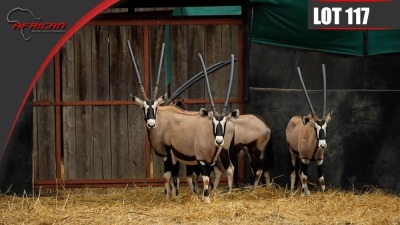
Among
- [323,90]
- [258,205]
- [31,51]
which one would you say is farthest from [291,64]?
[31,51]

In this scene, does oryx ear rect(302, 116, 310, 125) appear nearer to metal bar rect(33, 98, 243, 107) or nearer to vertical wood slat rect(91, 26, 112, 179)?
metal bar rect(33, 98, 243, 107)

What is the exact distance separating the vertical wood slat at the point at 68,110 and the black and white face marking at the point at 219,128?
2.71 meters

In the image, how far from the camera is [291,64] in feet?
48.8

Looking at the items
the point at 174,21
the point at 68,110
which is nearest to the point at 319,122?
the point at 174,21

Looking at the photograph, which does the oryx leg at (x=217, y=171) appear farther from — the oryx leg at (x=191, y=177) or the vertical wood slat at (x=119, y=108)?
the vertical wood slat at (x=119, y=108)

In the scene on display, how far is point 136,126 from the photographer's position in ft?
50.3

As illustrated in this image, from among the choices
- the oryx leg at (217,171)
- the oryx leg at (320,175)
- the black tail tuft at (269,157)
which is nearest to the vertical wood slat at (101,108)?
the oryx leg at (217,171)

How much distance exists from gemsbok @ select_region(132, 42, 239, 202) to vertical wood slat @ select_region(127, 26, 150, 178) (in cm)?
80

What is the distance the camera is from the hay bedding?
476 inches

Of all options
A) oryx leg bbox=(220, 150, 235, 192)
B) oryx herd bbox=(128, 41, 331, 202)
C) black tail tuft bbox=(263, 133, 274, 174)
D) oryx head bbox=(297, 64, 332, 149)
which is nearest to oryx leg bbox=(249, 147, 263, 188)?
oryx herd bbox=(128, 41, 331, 202)

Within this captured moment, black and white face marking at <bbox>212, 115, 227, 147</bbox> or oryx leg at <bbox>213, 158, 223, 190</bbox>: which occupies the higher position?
black and white face marking at <bbox>212, 115, 227, 147</bbox>

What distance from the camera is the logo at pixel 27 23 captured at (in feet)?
46.2

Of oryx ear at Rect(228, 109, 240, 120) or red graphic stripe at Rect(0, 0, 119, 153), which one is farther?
oryx ear at Rect(228, 109, 240, 120)

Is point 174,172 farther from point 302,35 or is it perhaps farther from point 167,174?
point 302,35
